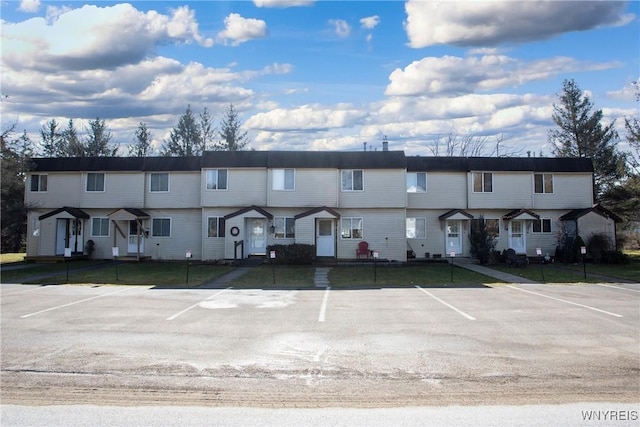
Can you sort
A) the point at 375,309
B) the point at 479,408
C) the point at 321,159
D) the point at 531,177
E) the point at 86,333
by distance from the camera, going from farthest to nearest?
1. the point at 531,177
2. the point at 321,159
3. the point at 375,309
4. the point at 86,333
5. the point at 479,408

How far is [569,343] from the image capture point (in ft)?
31.6

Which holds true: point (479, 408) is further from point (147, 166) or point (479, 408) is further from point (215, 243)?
point (147, 166)

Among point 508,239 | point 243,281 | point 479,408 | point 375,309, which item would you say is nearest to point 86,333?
point 375,309

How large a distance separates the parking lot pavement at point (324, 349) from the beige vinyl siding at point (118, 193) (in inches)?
617

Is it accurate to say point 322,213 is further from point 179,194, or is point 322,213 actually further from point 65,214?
point 65,214

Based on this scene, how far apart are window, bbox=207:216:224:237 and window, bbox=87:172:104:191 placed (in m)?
7.63

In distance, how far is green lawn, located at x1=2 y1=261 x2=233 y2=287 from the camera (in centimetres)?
2012

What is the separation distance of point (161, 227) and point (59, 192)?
6.95m

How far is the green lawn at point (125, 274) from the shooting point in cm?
2012

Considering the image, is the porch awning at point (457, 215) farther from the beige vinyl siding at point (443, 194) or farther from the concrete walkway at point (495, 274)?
the concrete walkway at point (495, 274)

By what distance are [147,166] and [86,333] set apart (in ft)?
70.8

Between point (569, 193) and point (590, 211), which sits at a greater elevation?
point (569, 193)

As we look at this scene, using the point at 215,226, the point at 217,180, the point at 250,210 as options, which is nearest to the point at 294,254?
the point at 250,210

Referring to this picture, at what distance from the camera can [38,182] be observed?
3153 cm
